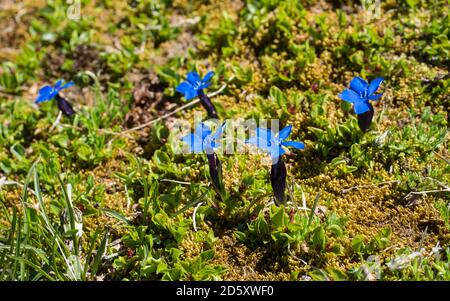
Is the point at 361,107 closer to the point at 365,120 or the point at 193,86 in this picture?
the point at 365,120

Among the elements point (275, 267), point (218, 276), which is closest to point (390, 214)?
point (275, 267)

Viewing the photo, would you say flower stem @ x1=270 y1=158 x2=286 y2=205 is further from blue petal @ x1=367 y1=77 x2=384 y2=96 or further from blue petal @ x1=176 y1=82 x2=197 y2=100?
blue petal @ x1=176 y1=82 x2=197 y2=100

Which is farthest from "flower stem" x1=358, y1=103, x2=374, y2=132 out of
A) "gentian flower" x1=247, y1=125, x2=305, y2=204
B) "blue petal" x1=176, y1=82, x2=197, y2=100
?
"blue petal" x1=176, y1=82, x2=197, y2=100

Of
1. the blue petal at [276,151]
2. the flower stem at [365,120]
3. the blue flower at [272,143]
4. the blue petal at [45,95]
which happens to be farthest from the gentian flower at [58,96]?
the flower stem at [365,120]

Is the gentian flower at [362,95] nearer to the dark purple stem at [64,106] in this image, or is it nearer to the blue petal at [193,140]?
the blue petal at [193,140]

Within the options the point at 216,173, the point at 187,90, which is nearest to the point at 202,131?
the point at 216,173

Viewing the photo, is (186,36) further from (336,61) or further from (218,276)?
(218,276)
